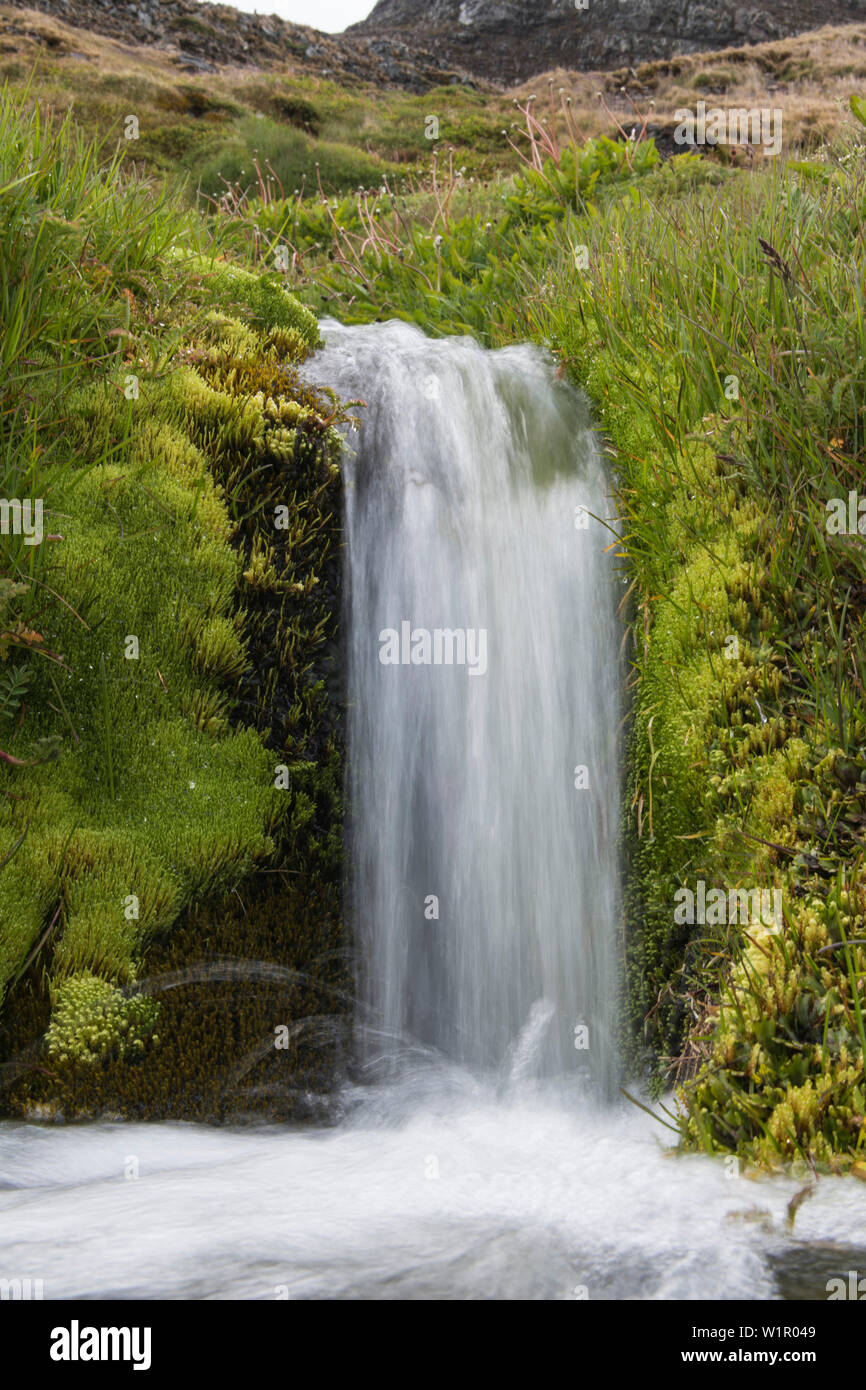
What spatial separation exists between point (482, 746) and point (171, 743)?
1612 millimetres

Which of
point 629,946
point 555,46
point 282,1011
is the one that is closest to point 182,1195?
point 282,1011

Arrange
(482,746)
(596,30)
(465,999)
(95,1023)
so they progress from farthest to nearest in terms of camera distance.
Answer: (596,30) < (482,746) < (465,999) < (95,1023)

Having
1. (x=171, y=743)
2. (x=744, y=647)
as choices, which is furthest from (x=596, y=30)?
(x=171, y=743)

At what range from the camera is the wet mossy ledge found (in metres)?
4.08

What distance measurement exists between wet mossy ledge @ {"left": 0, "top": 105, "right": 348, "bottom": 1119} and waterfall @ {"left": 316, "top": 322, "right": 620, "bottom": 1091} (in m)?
0.25

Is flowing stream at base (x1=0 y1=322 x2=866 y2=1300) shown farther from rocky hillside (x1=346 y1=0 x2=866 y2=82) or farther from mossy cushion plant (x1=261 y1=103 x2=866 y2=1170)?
rocky hillside (x1=346 y1=0 x2=866 y2=82)

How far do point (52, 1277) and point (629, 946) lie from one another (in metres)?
2.94

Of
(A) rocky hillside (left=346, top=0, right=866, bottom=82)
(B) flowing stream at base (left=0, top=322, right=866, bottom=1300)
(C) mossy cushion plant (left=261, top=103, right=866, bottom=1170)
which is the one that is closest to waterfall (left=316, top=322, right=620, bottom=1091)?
(B) flowing stream at base (left=0, top=322, right=866, bottom=1300)

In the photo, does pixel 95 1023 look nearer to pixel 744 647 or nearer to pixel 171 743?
pixel 171 743

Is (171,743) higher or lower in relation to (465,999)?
higher

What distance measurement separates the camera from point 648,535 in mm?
5180

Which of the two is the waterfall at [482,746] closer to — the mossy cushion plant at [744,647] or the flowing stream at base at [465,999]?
the flowing stream at base at [465,999]

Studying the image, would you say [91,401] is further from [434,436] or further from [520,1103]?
[520,1103]

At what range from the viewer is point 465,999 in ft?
Result: 15.9
